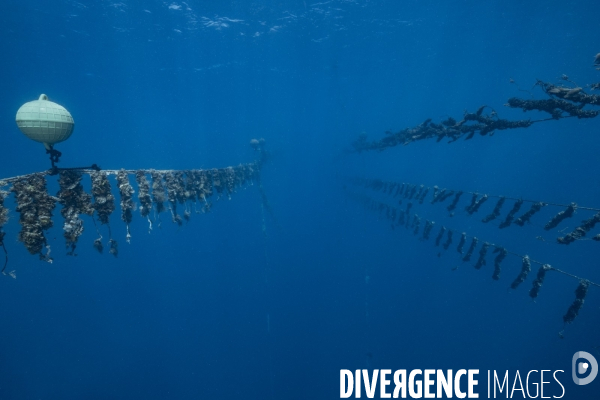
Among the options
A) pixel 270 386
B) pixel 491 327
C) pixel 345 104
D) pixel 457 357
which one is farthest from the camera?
pixel 345 104

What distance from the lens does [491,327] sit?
3694 centimetres

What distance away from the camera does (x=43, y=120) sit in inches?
195

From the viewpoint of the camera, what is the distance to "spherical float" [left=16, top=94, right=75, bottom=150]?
16.0 ft

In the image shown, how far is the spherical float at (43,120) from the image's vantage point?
488cm

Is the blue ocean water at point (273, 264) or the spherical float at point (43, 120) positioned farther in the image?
the blue ocean water at point (273, 264)

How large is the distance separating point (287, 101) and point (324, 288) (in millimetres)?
53958

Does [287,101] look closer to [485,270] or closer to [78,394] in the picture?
[485,270]

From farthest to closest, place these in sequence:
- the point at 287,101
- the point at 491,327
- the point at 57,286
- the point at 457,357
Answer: the point at 287,101 < the point at 57,286 < the point at 491,327 < the point at 457,357

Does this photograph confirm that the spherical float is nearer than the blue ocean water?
Yes

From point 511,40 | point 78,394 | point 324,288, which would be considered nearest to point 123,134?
point 78,394

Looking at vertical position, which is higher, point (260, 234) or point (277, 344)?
point (260, 234)

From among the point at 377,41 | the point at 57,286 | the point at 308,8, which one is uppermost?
the point at 377,41

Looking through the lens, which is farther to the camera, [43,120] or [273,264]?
[273,264]

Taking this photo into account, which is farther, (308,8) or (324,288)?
(324,288)
